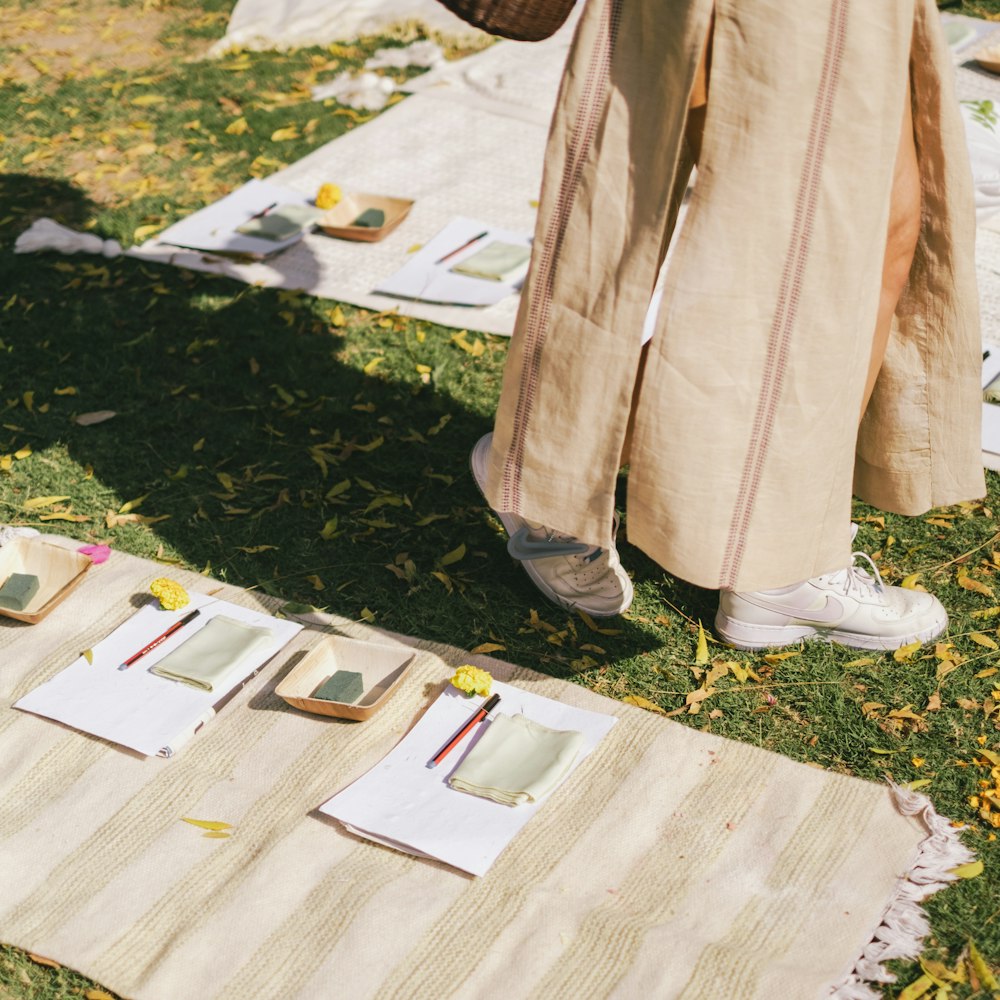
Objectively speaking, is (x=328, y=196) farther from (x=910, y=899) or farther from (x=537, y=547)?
(x=910, y=899)

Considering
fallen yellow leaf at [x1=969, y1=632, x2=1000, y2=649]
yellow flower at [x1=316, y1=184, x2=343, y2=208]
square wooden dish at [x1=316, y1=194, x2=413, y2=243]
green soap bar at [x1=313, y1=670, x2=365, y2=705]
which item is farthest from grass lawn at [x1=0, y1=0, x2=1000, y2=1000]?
yellow flower at [x1=316, y1=184, x2=343, y2=208]

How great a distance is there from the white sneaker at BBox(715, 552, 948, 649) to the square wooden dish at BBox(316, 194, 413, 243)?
227 centimetres

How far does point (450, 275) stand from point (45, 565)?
1768 millimetres

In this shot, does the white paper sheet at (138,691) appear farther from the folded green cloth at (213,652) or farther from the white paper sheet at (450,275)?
the white paper sheet at (450,275)

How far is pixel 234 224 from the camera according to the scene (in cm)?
445

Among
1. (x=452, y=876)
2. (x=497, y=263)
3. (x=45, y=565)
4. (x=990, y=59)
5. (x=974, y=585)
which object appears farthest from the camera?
(x=990, y=59)

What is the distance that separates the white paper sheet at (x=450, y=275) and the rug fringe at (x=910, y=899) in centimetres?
224

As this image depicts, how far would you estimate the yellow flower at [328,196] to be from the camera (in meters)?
4.45

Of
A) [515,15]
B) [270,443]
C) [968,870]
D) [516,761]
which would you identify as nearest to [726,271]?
[515,15]

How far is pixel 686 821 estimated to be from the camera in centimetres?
222

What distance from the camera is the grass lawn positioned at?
2.42 m

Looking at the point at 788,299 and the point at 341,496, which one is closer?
the point at 788,299

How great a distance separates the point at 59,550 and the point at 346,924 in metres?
1.29

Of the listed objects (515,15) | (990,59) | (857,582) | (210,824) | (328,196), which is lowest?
(210,824)
